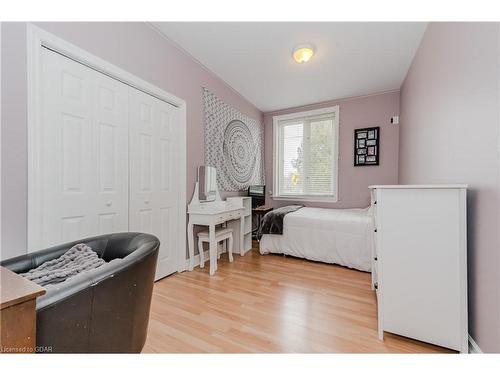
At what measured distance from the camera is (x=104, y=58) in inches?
70.1

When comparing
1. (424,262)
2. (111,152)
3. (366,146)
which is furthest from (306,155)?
(111,152)

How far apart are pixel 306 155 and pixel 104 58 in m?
3.52

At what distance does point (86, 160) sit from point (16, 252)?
73 centimetres

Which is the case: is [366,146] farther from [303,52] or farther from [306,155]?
[303,52]

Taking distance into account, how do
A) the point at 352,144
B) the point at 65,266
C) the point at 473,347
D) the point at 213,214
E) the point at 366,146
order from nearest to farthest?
the point at 65,266
the point at 473,347
the point at 213,214
the point at 366,146
the point at 352,144

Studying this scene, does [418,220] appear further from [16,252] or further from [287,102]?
[287,102]

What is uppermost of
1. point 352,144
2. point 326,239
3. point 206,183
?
point 352,144

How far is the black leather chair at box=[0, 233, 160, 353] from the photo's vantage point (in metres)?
0.74

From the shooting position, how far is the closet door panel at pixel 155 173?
2.09 metres

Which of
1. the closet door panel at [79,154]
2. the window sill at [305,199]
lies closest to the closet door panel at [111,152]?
the closet door panel at [79,154]

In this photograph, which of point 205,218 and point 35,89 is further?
point 205,218

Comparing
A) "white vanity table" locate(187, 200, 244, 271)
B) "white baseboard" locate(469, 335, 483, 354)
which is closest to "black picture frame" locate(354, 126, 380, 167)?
"white vanity table" locate(187, 200, 244, 271)

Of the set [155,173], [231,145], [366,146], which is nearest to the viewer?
[155,173]

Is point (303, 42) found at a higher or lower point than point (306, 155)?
higher
